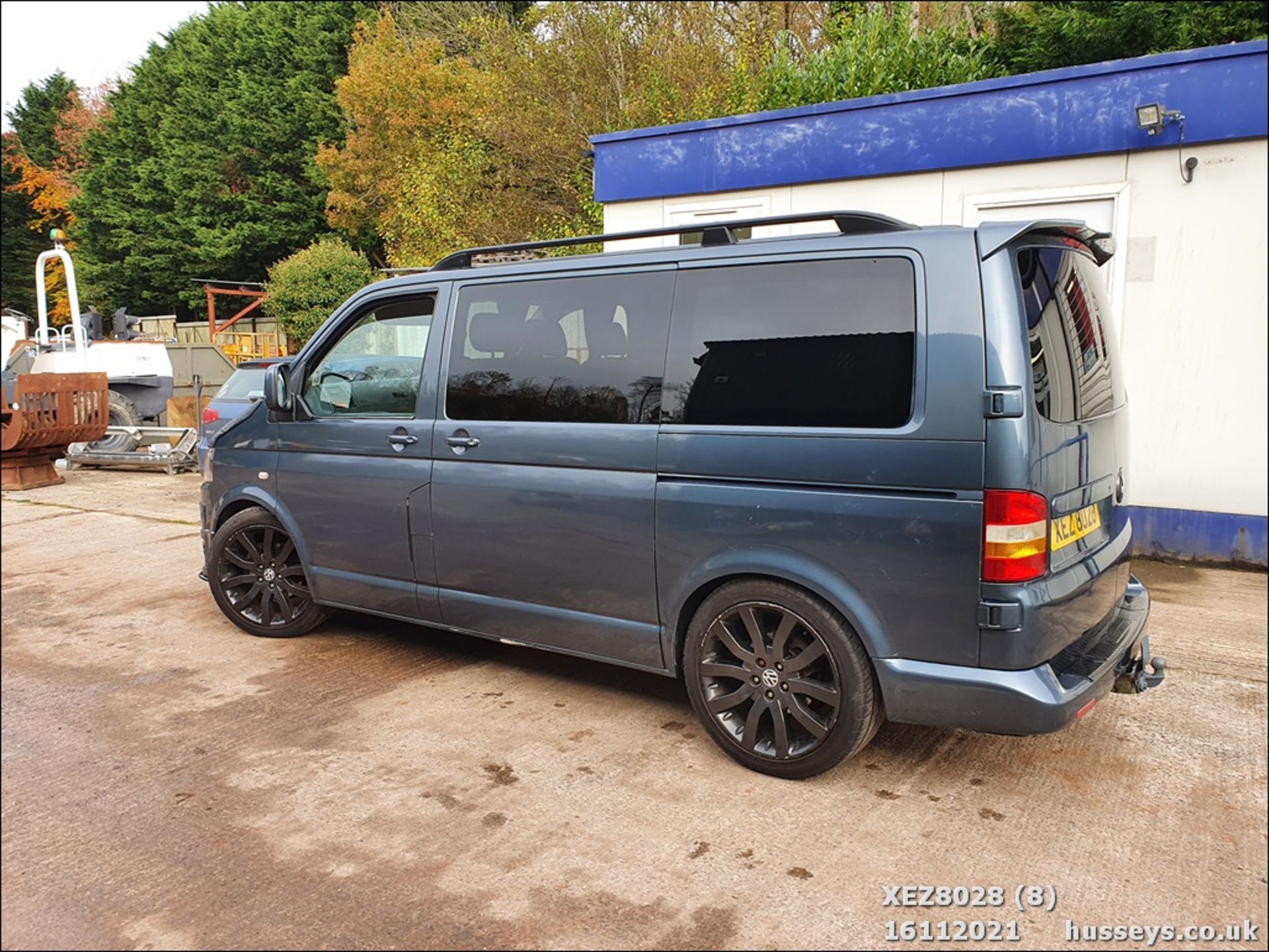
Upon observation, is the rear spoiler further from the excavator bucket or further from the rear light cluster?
the excavator bucket

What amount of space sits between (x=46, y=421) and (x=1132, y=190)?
10.9 metres

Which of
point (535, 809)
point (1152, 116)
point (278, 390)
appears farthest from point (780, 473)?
point (1152, 116)

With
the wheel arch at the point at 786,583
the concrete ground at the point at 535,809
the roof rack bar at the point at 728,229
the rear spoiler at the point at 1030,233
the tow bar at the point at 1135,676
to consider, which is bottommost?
the concrete ground at the point at 535,809

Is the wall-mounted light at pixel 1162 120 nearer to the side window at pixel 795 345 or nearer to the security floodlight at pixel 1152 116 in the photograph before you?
the security floodlight at pixel 1152 116

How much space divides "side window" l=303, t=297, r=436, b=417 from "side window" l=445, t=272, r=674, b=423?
263 mm

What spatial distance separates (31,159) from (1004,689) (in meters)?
13.7

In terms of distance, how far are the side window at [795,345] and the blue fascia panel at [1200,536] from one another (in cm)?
106

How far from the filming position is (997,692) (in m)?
3.11

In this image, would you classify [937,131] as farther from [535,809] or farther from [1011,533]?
[535,809]

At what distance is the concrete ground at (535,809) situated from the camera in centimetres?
266

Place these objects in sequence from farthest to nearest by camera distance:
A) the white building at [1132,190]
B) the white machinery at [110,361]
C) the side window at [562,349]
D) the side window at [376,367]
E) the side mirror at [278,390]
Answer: the white machinery at [110,361] < the side mirror at [278,390] < the side window at [376,367] < the side window at [562,349] < the white building at [1132,190]

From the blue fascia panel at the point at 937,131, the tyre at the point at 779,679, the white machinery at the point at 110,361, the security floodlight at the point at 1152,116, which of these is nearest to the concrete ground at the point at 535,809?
the tyre at the point at 779,679

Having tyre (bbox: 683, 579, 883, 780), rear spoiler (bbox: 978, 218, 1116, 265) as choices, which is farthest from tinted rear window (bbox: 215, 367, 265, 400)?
rear spoiler (bbox: 978, 218, 1116, 265)

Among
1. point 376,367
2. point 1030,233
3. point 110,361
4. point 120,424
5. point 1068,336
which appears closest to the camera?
point 1030,233
